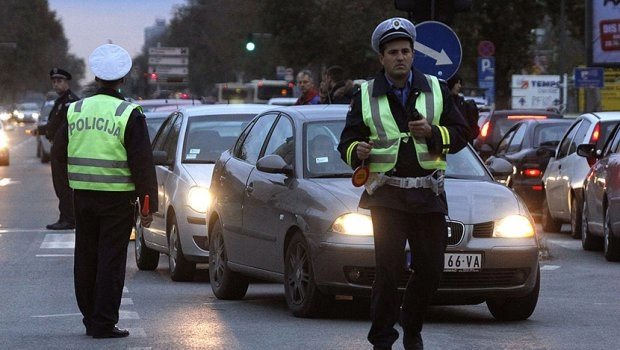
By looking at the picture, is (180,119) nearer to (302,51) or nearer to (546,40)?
(302,51)

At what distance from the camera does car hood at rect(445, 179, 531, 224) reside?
35.1 ft

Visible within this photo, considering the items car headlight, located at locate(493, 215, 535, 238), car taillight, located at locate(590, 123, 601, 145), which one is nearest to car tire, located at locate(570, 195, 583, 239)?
car taillight, located at locate(590, 123, 601, 145)

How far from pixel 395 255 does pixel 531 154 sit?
1551 centimetres

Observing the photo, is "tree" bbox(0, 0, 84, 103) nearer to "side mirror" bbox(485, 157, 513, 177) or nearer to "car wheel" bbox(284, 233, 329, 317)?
"side mirror" bbox(485, 157, 513, 177)

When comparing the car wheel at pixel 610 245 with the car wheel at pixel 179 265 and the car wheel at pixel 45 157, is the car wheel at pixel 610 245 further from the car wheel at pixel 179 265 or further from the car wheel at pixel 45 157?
the car wheel at pixel 45 157

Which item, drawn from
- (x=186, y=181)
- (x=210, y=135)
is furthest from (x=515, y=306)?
(x=210, y=135)

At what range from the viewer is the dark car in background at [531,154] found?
23.7m

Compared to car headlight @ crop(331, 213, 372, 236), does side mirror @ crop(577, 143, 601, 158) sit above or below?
above

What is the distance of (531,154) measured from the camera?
2372cm

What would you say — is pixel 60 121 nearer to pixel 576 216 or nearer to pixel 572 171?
pixel 572 171

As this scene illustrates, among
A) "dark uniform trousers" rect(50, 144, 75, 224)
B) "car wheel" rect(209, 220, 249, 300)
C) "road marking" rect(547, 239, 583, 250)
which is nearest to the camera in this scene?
"car wheel" rect(209, 220, 249, 300)

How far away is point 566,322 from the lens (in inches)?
433

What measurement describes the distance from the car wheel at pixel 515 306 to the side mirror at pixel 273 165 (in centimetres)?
160

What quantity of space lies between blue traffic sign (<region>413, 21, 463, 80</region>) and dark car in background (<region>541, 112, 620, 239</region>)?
2.46 m
